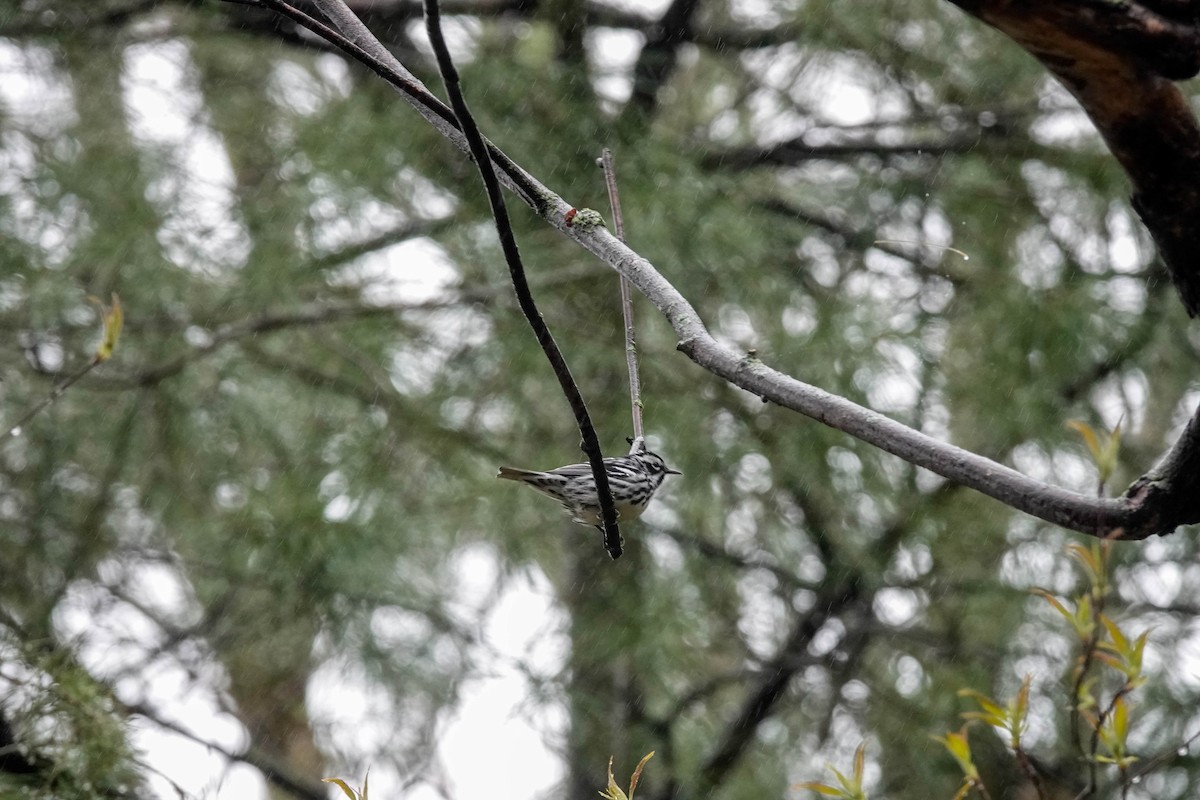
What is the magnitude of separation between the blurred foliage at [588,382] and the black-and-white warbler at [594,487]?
132 cm

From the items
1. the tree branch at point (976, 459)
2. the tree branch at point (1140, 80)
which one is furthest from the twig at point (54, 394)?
the tree branch at point (1140, 80)

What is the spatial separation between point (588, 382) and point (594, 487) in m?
1.83

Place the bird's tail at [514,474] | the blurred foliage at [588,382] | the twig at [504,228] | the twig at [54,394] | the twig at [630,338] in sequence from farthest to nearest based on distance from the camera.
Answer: the blurred foliage at [588,382], the twig at [54,394], the bird's tail at [514,474], the twig at [630,338], the twig at [504,228]

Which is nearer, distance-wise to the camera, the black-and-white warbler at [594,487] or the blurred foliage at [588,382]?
the black-and-white warbler at [594,487]

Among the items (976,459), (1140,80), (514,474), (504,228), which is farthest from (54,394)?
(1140,80)

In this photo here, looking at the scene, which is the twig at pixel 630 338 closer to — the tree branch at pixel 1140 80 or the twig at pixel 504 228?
the twig at pixel 504 228

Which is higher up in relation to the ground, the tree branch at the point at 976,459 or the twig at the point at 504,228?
the twig at the point at 504,228

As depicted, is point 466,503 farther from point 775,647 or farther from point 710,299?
point 775,647

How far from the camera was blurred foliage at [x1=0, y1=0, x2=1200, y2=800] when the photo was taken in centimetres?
315

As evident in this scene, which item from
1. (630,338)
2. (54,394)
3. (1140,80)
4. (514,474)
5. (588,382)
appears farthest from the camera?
(588,382)

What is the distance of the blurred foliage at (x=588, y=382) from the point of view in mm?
3148

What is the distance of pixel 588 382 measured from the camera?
341 cm

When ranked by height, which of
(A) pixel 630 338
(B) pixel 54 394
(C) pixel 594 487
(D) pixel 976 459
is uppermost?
(B) pixel 54 394

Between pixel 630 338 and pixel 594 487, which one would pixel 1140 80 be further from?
pixel 594 487
